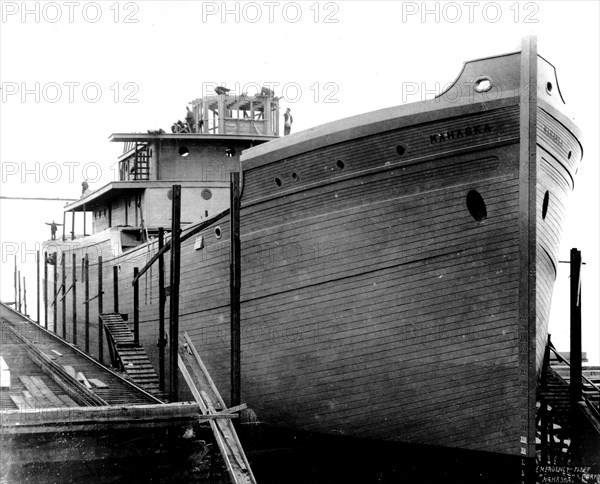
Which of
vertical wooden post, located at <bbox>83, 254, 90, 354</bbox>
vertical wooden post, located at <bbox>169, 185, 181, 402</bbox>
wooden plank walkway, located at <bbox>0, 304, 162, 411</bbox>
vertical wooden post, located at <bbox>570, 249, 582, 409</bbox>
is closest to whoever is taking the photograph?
vertical wooden post, located at <bbox>169, 185, 181, 402</bbox>

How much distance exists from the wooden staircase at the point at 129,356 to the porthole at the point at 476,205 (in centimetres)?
608

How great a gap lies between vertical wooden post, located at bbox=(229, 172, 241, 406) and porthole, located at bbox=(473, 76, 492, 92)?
3.32m

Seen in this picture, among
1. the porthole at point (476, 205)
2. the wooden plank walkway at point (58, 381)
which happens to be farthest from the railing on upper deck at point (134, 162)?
the porthole at point (476, 205)

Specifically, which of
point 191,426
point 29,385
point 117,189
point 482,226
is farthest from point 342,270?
point 117,189

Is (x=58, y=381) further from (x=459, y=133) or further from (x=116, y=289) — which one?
(x=459, y=133)

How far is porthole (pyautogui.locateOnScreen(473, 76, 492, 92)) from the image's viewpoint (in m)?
9.33

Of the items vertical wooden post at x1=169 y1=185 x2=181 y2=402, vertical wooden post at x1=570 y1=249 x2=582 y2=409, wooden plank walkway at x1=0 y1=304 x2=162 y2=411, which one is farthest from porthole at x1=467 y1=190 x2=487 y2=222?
wooden plank walkway at x1=0 y1=304 x2=162 y2=411

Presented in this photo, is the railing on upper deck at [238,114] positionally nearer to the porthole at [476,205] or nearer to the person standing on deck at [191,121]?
the person standing on deck at [191,121]

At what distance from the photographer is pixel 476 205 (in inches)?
372

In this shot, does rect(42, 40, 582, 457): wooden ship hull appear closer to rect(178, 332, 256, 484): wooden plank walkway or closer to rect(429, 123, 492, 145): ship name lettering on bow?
rect(429, 123, 492, 145): ship name lettering on bow

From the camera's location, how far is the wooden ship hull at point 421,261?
30.2 feet

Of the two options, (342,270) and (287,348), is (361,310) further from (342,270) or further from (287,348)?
(287,348)

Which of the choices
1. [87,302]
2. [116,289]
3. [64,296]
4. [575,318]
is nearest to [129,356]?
[116,289]

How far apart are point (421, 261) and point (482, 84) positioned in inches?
83.4
